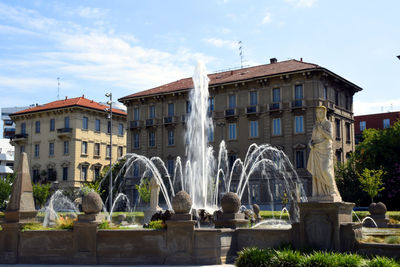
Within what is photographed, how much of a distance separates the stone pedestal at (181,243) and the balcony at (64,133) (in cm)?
5079

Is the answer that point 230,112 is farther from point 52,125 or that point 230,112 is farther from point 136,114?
point 52,125

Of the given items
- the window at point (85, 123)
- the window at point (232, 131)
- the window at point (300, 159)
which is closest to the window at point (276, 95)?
the window at point (232, 131)

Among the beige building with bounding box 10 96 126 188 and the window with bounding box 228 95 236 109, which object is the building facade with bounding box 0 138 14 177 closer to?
the beige building with bounding box 10 96 126 188

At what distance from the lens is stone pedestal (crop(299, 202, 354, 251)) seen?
12039 millimetres

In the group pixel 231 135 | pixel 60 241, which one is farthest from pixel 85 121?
pixel 60 241

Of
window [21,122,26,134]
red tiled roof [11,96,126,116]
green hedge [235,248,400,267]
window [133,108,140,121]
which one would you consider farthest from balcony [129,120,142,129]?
green hedge [235,248,400,267]

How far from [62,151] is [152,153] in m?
14.1

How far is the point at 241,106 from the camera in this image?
49.8m

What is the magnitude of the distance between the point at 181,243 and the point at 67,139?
170 feet

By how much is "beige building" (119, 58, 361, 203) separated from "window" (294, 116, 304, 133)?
1.1 inches

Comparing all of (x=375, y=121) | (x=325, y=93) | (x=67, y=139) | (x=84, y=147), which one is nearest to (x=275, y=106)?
(x=325, y=93)

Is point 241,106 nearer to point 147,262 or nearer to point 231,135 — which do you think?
point 231,135

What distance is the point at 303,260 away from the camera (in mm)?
10555

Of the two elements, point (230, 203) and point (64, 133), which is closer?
point (230, 203)
